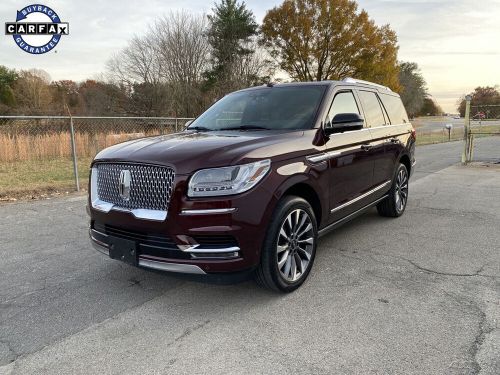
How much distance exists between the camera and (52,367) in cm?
256

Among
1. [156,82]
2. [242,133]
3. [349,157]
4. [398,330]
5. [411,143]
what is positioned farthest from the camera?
[156,82]

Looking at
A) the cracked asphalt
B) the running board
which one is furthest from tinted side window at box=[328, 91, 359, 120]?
the cracked asphalt

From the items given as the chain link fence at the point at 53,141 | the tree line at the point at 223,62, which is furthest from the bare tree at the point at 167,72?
the chain link fence at the point at 53,141

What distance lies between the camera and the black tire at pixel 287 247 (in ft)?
10.6

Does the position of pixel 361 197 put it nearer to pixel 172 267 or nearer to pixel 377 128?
pixel 377 128

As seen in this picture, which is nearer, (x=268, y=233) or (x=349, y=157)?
(x=268, y=233)

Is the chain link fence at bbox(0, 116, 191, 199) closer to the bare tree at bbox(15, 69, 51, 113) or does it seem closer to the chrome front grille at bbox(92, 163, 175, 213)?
the chrome front grille at bbox(92, 163, 175, 213)

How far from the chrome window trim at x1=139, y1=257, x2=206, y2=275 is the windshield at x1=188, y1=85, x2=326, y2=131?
170 centimetres

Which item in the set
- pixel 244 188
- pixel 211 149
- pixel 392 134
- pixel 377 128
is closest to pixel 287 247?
pixel 244 188

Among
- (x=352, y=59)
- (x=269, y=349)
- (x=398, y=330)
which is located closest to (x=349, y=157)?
(x=398, y=330)

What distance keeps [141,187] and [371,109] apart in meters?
3.26

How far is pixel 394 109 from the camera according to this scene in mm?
6027

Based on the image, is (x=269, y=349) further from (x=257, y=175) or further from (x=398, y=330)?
(x=257, y=175)

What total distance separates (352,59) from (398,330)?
40.0m
